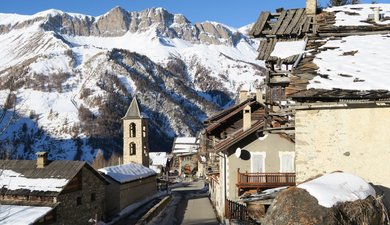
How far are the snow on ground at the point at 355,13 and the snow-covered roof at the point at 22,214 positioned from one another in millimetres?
21496

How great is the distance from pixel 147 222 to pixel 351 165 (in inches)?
886

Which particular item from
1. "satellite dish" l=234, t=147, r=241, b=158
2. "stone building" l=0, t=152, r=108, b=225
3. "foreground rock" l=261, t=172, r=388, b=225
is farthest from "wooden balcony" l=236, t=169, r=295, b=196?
"foreground rock" l=261, t=172, r=388, b=225

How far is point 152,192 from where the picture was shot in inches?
2488

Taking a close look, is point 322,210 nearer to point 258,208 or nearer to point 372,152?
point 372,152

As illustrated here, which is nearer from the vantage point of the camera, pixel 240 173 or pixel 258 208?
pixel 258 208

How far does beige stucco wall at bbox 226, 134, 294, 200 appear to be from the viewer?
3061 cm

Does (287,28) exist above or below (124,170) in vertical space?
above

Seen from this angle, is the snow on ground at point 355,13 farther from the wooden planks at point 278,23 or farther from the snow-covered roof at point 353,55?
the wooden planks at point 278,23

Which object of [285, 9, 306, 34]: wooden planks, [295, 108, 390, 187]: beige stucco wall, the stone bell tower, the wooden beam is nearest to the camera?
[295, 108, 390, 187]: beige stucco wall

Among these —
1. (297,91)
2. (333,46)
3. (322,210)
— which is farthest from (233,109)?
(322,210)

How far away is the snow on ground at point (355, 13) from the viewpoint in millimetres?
20008

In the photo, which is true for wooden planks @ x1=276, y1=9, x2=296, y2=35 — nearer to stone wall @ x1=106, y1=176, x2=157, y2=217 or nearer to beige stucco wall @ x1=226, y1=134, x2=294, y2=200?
beige stucco wall @ x1=226, y1=134, x2=294, y2=200

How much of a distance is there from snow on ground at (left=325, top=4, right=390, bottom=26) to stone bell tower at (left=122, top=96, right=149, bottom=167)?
5342 centimetres

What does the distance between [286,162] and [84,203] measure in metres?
18.7
